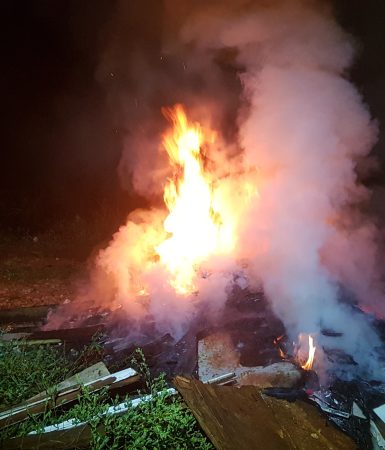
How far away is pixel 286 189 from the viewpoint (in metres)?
7.23

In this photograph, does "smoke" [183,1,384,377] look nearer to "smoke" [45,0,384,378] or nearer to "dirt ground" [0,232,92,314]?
"smoke" [45,0,384,378]

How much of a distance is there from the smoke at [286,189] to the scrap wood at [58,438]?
2523 millimetres

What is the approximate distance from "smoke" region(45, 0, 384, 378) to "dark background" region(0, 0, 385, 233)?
15.6 feet

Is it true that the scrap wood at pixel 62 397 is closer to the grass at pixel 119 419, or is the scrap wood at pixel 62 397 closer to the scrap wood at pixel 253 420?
the grass at pixel 119 419

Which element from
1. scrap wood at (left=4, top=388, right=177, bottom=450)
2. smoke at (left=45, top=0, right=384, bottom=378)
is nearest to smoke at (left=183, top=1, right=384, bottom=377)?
smoke at (left=45, top=0, right=384, bottom=378)

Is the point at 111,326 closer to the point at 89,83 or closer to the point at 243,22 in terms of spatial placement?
the point at 243,22

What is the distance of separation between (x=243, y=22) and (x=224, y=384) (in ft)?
25.3

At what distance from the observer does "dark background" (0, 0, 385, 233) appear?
43.1 ft

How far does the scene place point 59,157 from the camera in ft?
50.6

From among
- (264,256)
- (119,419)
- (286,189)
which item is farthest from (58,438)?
(286,189)

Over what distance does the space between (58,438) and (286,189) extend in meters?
5.72

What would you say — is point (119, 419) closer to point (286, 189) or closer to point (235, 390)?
point (235, 390)

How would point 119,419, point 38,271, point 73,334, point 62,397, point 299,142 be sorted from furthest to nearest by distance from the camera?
point 38,271, point 299,142, point 73,334, point 62,397, point 119,419

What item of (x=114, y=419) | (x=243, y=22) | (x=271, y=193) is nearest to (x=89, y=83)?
(x=243, y=22)
